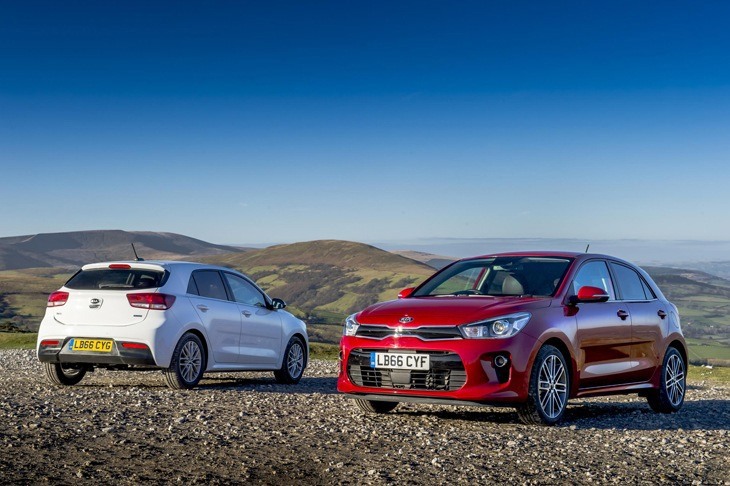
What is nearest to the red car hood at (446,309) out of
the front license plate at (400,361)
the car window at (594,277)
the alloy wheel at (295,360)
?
the front license plate at (400,361)

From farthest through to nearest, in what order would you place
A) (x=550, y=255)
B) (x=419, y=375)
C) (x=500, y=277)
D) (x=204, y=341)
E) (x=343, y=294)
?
(x=343, y=294), (x=204, y=341), (x=550, y=255), (x=500, y=277), (x=419, y=375)

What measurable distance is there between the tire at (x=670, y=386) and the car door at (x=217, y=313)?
634cm

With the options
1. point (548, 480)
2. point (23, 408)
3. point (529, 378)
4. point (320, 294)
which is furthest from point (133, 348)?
point (320, 294)

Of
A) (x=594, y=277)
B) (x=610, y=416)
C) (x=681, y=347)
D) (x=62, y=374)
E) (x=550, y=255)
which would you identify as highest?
(x=550, y=255)

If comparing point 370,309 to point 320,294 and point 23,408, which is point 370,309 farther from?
point 320,294

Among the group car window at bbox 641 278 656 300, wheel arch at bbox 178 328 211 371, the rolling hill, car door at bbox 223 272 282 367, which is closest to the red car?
car window at bbox 641 278 656 300

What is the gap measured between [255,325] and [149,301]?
2.58m

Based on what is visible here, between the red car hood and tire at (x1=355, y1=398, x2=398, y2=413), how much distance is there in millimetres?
1124

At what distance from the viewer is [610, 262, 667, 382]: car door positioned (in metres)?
11.0

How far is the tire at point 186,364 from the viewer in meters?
12.4

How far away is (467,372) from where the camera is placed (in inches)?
348

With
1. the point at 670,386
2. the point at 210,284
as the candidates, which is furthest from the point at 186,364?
the point at 670,386

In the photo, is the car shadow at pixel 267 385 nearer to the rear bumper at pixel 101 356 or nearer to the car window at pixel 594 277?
the rear bumper at pixel 101 356

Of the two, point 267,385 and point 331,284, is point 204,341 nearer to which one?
point 267,385
